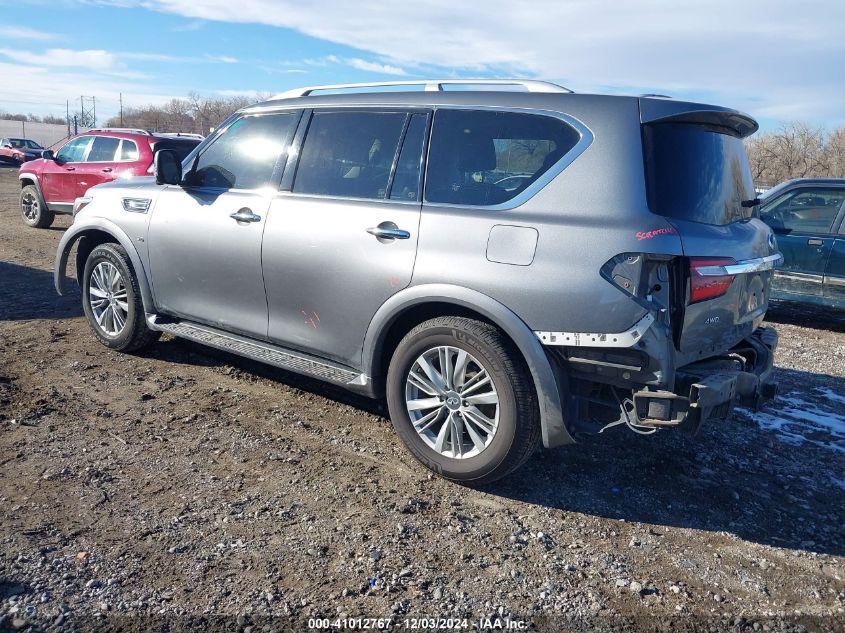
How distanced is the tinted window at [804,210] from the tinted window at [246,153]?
228 inches

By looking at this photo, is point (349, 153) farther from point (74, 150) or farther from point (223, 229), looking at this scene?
point (74, 150)

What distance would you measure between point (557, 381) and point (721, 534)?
3.65ft

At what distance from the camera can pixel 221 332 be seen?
4898 millimetres

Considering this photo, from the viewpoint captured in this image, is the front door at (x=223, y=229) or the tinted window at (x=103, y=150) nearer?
the front door at (x=223, y=229)

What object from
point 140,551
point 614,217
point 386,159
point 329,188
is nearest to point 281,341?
point 329,188

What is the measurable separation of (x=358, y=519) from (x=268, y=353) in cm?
151

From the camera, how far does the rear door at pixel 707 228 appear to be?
3277mm

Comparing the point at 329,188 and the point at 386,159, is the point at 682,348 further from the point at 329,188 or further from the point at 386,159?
the point at 329,188

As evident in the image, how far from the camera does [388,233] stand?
3887mm

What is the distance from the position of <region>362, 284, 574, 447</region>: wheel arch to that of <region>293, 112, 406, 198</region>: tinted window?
0.70 meters

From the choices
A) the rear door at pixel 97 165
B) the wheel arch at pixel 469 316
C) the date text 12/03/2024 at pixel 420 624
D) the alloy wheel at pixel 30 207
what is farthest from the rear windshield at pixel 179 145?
Answer: the date text 12/03/2024 at pixel 420 624

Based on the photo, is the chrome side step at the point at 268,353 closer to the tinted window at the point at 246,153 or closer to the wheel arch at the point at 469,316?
the wheel arch at the point at 469,316

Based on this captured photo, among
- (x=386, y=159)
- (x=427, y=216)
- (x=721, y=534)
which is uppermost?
(x=386, y=159)

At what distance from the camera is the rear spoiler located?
3377mm
